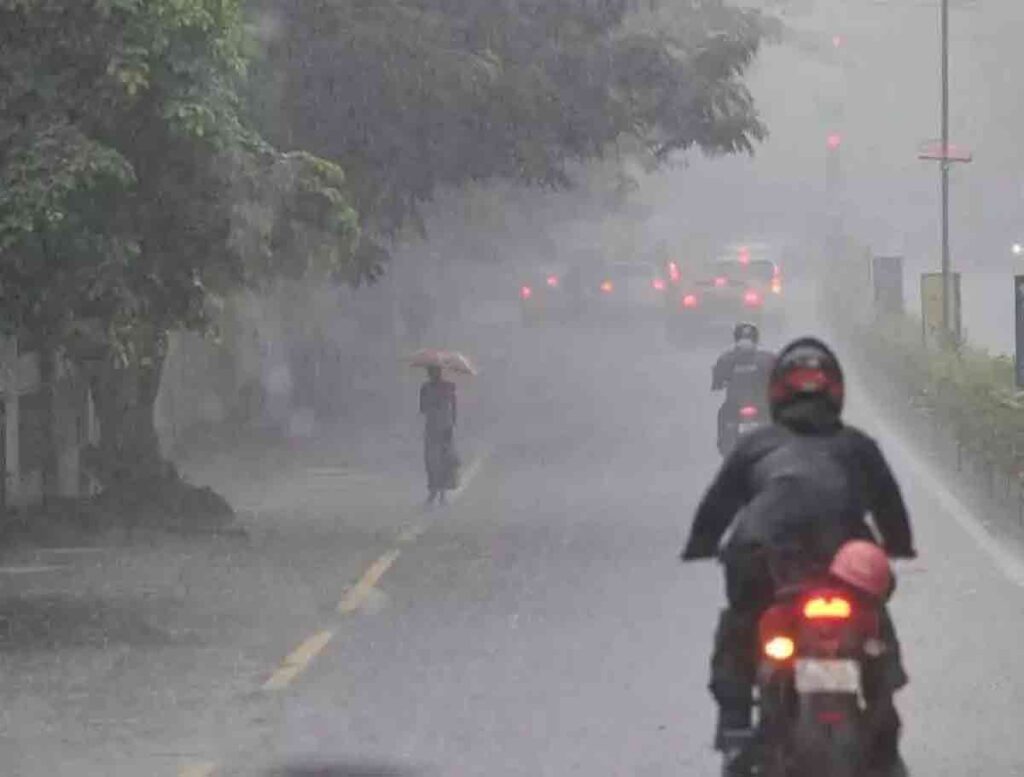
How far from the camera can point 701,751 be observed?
12.3 meters

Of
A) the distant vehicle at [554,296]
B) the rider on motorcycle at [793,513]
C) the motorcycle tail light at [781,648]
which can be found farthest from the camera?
the distant vehicle at [554,296]

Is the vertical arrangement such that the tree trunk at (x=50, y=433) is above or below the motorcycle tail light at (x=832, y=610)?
below

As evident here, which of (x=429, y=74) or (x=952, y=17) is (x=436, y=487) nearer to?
(x=429, y=74)

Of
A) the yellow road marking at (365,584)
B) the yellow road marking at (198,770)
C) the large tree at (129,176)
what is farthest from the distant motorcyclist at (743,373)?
the yellow road marking at (198,770)

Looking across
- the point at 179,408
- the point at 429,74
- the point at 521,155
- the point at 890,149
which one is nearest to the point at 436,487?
the point at 521,155

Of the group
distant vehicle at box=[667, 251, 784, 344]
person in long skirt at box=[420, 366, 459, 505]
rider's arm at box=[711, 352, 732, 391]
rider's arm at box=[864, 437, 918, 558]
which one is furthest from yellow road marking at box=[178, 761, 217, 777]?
distant vehicle at box=[667, 251, 784, 344]

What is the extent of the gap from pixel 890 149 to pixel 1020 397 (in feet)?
279

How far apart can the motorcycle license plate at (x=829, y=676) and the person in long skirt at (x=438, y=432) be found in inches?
782

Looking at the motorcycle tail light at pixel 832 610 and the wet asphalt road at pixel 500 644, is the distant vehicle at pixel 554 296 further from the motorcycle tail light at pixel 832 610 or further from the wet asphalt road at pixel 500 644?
the motorcycle tail light at pixel 832 610

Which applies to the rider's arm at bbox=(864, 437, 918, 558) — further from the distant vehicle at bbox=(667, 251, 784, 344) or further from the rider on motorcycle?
the distant vehicle at bbox=(667, 251, 784, 344)

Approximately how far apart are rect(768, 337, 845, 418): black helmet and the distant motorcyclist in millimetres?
17632

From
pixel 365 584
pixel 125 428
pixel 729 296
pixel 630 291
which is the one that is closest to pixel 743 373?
pixel 125 428

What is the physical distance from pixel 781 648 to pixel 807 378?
856 mm

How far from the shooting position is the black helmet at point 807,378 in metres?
8.25
